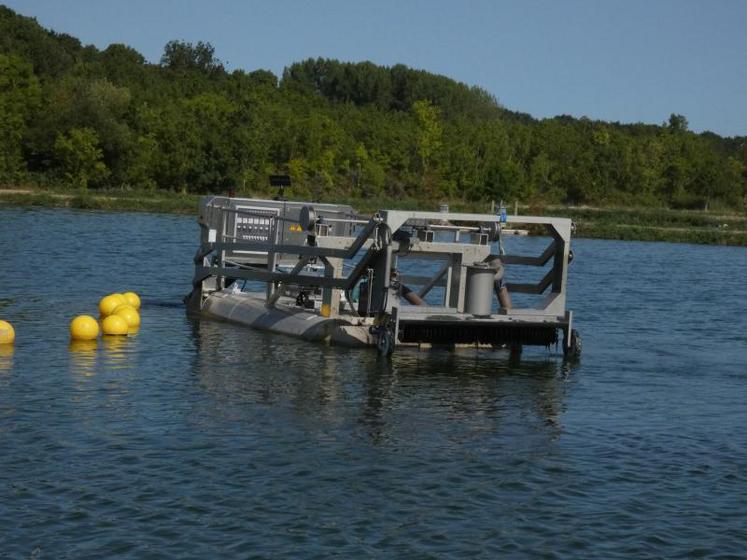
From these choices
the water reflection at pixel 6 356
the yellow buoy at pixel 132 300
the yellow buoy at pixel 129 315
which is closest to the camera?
the water reflection at pixel 6 356

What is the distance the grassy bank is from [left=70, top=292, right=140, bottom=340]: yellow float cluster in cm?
5077

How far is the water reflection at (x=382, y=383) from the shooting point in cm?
1770

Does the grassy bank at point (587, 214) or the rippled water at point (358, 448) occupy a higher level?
the grassy bank at point (587, 214)

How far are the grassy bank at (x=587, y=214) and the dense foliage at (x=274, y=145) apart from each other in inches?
301

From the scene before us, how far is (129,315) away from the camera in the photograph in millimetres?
25625

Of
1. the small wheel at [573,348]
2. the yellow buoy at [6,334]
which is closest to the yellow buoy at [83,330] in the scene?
the yellow buoy at [6,334]

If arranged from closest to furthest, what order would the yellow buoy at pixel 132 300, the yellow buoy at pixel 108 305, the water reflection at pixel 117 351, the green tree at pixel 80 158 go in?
the water reflection at pixel 117 351
the yellow buoy at pixel 108 305
the yellow buoy at pixel 132 300
the green tree at pixel 80 158

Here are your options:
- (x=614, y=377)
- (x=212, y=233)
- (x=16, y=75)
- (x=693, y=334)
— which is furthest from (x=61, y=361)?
(x=16, y=75)

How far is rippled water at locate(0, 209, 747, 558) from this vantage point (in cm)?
1218

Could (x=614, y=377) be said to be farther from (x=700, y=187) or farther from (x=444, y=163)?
(x=700, y=187)

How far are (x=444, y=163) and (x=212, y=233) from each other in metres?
91.3

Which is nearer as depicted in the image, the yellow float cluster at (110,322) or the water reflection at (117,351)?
the water reflection at (117,351)

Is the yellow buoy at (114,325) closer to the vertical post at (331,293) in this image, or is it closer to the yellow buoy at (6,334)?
the yellow buoy at (6,334)

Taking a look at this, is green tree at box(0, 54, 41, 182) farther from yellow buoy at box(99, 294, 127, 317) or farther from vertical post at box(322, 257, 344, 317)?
Answer: vertical post at box(322, 257, 344, 317)
